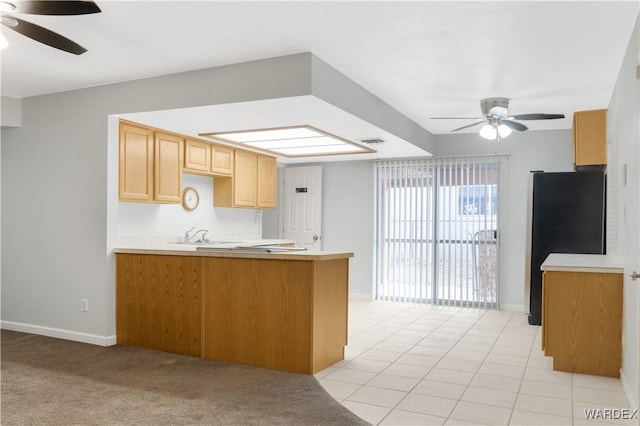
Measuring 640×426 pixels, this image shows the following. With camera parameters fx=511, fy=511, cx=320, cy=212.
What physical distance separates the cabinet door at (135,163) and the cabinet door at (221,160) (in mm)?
1006

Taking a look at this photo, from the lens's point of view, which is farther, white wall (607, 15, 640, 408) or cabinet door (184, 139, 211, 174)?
cabinet door (184, 139, 211, 174)

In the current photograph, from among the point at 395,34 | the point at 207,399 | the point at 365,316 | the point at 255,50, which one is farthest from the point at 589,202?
the point at 207,399

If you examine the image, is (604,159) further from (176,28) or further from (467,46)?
(176,28)

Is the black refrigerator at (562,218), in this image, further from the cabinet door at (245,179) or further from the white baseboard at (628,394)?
the cabinet door at (245,179)

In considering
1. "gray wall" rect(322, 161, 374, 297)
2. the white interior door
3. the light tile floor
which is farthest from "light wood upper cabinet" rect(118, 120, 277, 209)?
the light tile floor

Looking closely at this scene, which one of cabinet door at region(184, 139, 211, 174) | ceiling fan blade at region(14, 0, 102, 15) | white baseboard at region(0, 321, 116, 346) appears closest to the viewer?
ceiling fan blade at region(14, 0, 102, 15)

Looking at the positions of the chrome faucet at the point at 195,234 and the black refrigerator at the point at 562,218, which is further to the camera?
the chrome faucet at the point at 195,234

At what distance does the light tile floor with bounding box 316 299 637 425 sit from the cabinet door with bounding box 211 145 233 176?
2414 mm

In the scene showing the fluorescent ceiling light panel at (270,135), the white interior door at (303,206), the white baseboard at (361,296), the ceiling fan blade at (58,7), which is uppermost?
Answer: the ceiling fan blade at (58,7)

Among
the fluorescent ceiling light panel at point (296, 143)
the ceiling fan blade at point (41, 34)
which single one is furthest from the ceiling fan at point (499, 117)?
the ceiling fan blade at point (41, 34)

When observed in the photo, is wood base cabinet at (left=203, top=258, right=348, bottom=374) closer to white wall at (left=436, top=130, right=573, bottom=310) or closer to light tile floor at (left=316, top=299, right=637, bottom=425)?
light tile floor at (left=316, top=299, right=637, bottom=425)

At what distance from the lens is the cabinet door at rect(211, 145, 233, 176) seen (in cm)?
602

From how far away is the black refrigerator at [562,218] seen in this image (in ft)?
18.5

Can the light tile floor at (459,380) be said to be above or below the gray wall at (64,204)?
below
